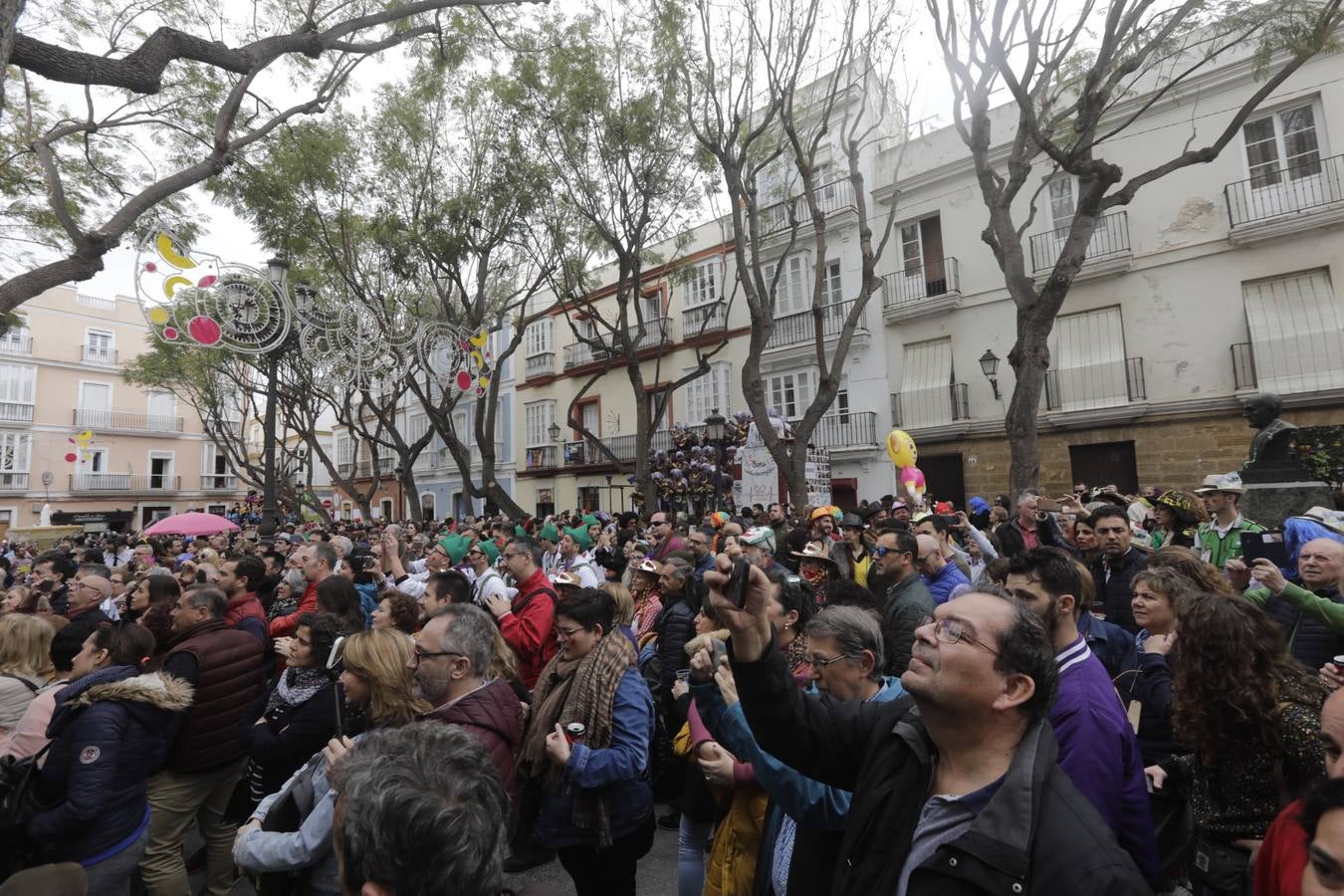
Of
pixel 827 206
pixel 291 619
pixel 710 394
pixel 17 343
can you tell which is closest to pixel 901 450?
pixel 291 619

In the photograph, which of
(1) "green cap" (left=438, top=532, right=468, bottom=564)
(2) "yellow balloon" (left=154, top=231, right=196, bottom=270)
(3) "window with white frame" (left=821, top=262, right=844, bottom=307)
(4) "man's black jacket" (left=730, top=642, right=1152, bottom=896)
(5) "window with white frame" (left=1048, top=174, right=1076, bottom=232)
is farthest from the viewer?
(3) "window with white frame" (left=821, top=262, right=844, bottom=307)

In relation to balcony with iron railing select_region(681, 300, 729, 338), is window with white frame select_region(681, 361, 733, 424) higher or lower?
lower

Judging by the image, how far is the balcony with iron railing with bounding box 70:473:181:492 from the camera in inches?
1390

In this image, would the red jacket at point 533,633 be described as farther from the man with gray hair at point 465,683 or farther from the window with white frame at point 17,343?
the window with white frame at point 17,343

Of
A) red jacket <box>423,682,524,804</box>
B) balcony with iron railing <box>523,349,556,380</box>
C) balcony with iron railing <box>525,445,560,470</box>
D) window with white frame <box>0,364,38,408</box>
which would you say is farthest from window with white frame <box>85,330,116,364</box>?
red jacket <box>423,682,524,804</box>

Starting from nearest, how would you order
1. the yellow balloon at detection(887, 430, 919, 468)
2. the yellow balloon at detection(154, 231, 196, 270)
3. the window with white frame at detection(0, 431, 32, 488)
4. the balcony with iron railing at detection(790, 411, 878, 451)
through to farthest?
1. the yellow balloon at detection(154, 231, 196, 270)
2. the yellow balloon at detection(887, 430, 919, 468)
3. the balcony with iron railing at detection(790, 411, 878, 451)
4. the window with white frame at detection(0, 431, 32, 488)

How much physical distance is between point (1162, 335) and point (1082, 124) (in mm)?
8265

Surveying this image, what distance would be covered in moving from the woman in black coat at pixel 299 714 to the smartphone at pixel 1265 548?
221 inches

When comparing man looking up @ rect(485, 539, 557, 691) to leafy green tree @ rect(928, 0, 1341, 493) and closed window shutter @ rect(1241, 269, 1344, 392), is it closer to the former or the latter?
leafy green tree @ rect(928, 0, 1341, 493)

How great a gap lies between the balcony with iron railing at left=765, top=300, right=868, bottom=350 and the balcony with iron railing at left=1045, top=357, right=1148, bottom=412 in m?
4.87

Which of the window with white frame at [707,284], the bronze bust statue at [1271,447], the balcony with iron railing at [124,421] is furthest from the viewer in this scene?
the balcony with iron railing at [124,421]

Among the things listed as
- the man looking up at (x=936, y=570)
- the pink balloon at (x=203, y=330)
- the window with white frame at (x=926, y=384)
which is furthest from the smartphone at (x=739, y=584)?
the window with white frame at (x=926, y=384)

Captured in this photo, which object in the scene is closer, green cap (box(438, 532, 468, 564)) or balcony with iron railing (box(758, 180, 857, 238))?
green cap (box(438, 532, 468, 564))

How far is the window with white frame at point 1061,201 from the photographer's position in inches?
626
